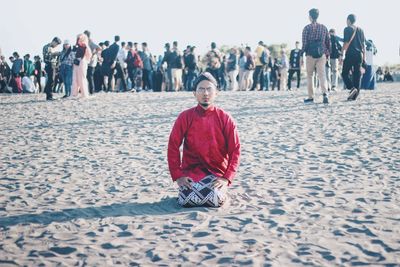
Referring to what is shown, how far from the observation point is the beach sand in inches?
104

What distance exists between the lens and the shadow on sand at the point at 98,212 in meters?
3.24

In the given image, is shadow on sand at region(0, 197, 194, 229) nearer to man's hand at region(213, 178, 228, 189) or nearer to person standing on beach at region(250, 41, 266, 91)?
man's hand at region(213, 178, 228, 189)

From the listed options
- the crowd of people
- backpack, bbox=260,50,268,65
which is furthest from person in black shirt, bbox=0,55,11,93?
backpack, bbox=260,50,268,65

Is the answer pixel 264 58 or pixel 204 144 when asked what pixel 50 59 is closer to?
pixel 264 58

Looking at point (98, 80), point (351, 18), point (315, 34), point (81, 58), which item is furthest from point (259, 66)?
point (81, 58)

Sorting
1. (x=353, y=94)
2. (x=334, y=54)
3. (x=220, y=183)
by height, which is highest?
(x=334, y=54)

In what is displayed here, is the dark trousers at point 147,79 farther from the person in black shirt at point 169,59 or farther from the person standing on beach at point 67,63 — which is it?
the person standing on beach at point 67,63

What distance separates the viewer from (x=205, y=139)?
A: 12.3ft

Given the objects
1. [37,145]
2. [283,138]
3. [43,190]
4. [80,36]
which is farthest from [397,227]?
[80,36]

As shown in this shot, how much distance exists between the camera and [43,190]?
403 cm

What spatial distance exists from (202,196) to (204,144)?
466 millimetres

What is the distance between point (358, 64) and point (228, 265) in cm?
913

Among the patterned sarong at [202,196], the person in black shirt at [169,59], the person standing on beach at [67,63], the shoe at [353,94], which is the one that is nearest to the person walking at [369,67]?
the shoe at [353,94]

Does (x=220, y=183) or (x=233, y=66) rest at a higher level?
(x=233, y=66)
